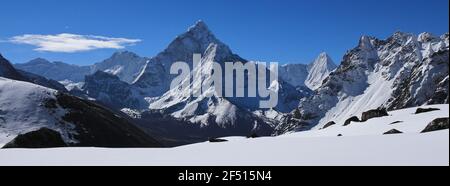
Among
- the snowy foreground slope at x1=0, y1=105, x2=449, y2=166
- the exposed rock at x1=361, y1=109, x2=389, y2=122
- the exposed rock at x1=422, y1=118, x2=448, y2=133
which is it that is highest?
the exposed rock at x1=361, y1=109, x2=389, y2=122

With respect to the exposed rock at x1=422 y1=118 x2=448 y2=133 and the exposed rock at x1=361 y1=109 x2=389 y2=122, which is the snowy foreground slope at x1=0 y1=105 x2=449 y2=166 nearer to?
the exposed rock at x1=422 y1=118 x2=448 y2=133

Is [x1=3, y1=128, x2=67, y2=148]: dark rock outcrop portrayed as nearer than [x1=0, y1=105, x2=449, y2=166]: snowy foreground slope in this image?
No

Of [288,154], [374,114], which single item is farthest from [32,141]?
[288,154]

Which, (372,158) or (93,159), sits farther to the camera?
(93,159)

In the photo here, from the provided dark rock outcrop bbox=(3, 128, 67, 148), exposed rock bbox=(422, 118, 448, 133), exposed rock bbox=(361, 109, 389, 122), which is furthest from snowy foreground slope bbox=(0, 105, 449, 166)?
dark rock outcrop bbox=(3, 128, 67, 148)

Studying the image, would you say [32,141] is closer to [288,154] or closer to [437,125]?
[437,125]

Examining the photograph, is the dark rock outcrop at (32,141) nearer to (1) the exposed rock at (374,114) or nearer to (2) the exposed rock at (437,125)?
(1) the exposed rock at (374,114)

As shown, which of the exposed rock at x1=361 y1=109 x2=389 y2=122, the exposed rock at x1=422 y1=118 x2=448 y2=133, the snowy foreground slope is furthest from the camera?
the exposed rock at x1=361 y1=109 x2=389 y2=122

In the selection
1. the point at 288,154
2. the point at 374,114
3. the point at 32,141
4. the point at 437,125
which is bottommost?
the point at 288,154

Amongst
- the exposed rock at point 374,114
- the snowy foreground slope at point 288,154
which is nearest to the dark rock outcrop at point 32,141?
the exposed rock at point 374,114
